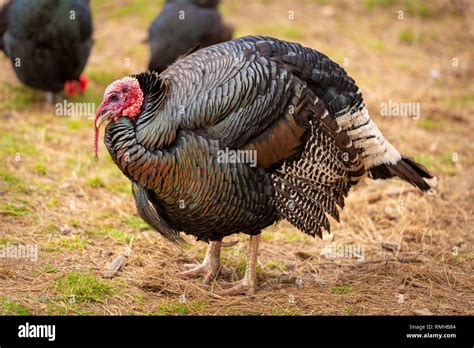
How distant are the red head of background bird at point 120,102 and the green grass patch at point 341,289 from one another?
204cm

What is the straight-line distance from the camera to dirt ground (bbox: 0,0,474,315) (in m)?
5.12

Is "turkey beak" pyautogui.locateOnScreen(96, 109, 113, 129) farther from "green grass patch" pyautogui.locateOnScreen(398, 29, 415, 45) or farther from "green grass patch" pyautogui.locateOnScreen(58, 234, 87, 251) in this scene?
"green grass patch" pyautogui.locateOnScreen(398, 29, 415, 45)

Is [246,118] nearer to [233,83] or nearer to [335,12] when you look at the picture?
[233,83]

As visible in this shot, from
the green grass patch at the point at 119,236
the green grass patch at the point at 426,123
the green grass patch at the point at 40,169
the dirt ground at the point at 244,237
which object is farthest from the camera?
the green grass patch at the point at 426,123

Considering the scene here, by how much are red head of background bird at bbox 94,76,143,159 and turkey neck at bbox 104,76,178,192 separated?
5 centimetres

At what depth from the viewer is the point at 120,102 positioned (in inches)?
191

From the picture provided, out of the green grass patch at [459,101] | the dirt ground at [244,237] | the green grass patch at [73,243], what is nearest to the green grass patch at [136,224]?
the dirt ground at [244,237]

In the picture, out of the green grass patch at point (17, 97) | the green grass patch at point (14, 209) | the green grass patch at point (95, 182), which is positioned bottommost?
the green grass patch at point (14, 209)

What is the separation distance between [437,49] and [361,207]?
249 inches

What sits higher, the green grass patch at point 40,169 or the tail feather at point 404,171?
the green grass patch at point 40,169

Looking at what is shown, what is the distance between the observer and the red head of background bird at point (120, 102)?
4844 mm

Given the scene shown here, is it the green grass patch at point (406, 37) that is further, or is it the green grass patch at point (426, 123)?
the green grass patch at point (406, 37)

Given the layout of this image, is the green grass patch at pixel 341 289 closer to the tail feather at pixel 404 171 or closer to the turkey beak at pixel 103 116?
the tail feather at pixel 404 171

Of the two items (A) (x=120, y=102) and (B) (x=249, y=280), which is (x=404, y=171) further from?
(A) (x=120, y=102)
